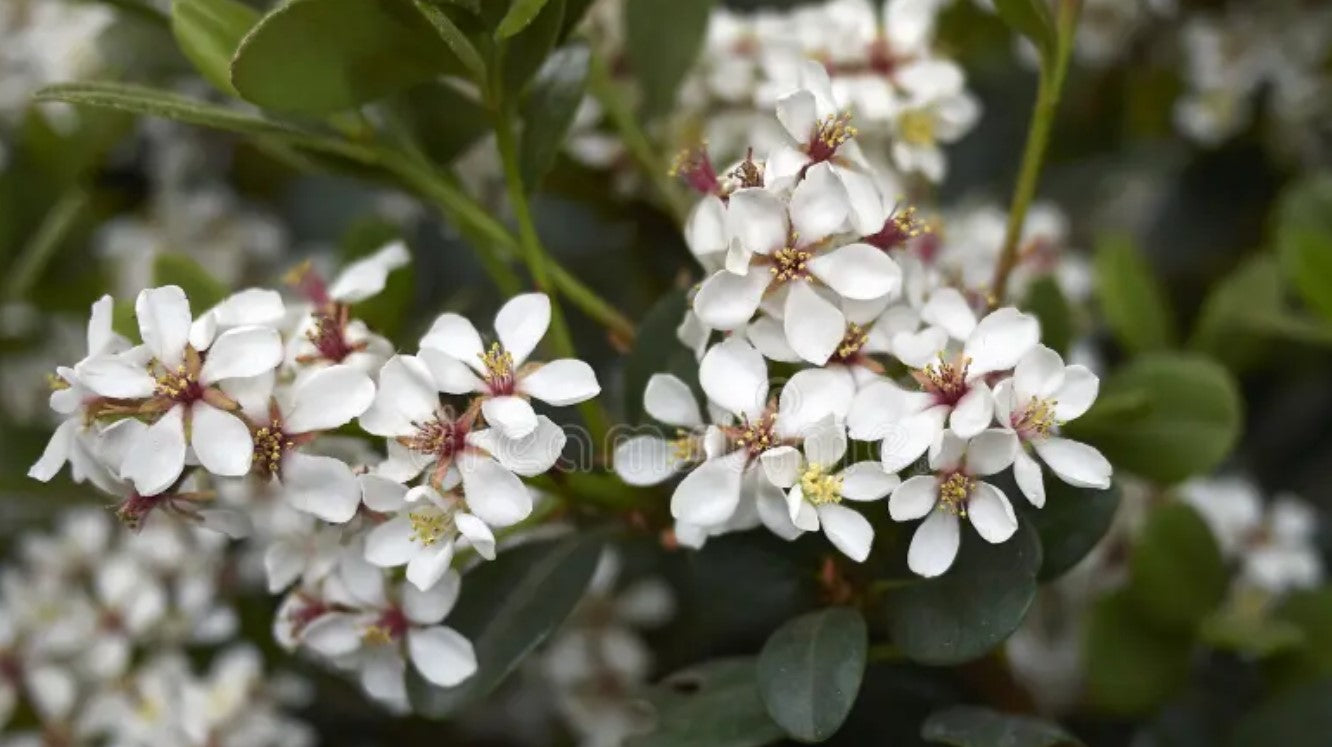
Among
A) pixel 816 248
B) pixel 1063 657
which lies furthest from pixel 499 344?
pixel 1063 657

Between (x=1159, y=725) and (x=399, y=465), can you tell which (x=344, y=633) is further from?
(x=1159, y=725)

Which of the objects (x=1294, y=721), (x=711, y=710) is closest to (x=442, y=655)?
(x=711, y=710)

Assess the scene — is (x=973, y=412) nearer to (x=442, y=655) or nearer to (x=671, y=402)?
(x=671, y=402)

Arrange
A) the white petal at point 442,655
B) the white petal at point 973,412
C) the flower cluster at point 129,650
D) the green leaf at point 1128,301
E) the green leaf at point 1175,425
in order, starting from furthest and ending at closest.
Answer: the green leaf at point 1128,301 → the flower cluster at point 129,650 → the green leaf at point 1175,425 → the white petal at point 442,655 → the white petal at point 973,412

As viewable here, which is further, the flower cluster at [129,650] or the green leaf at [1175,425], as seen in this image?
the flower cluster at [129,650]

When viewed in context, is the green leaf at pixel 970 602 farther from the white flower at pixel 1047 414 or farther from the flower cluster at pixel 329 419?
the flower cluster at pixel 329 419

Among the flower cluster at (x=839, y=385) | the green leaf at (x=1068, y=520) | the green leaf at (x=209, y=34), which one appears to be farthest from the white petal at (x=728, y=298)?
the green leaf at (x=209, y=34)
